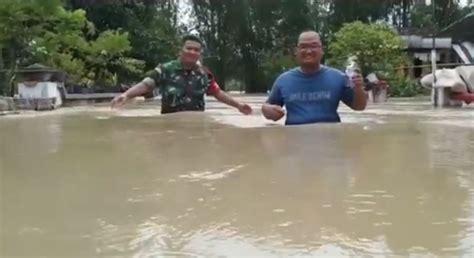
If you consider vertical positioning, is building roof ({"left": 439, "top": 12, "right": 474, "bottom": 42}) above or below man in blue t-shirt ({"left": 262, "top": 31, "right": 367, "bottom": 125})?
above

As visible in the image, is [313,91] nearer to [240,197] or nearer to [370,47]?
[240,197]

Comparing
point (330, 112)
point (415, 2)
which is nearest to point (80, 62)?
point (330, 112)

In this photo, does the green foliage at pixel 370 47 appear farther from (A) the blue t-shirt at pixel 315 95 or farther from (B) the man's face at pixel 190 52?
(A) the blue t-shirt at pixel 315 95

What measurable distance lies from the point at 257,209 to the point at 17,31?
12.4 m

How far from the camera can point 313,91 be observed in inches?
154

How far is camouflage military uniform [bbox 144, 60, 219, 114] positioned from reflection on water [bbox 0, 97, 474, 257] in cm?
145

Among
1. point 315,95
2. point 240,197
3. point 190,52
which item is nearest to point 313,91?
point 315,95

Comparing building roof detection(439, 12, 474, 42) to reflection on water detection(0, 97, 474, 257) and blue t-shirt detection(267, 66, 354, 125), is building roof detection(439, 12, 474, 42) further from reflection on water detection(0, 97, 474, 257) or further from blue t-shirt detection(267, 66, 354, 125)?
reflection on water detection(0, 97, 474, 257)

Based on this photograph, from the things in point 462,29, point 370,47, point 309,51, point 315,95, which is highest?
point 462,29

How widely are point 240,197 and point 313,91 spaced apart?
2.11 meters

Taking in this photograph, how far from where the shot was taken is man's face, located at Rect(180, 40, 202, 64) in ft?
15.3

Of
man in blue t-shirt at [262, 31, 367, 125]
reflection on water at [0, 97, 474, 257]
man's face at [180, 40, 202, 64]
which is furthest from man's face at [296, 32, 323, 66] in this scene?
man's face at [180, 40, 202, 64]

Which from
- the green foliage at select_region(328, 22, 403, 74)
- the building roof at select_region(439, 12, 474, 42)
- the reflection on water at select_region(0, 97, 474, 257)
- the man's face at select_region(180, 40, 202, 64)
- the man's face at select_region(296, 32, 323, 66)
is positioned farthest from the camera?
the green foliage at select_region(328, 22, 403, 74)

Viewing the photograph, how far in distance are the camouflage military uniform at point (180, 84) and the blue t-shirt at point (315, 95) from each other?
0.97m
